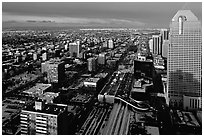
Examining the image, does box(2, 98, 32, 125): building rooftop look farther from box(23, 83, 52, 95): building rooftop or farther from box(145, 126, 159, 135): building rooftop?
box(145, 126, 159, 135): building rooftop

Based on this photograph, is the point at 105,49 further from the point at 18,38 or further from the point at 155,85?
the point at 18,38

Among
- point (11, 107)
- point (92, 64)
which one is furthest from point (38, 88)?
point (92, 64)

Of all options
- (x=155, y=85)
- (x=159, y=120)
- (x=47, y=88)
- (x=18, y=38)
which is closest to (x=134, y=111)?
(x=159, y=120)

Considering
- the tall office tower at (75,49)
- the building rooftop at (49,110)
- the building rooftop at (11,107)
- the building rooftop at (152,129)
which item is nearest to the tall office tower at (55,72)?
the tall office tower at (75,49)

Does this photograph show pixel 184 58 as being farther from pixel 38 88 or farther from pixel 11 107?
pixel 11 107

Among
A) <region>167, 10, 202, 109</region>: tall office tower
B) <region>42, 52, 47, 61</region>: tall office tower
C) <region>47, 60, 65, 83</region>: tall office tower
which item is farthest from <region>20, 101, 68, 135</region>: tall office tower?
<region>42, 52, 47, 61</region>: tall office tower

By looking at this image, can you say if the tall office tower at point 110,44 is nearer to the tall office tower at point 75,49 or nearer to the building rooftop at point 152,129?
the tall office tower at point 75,49
